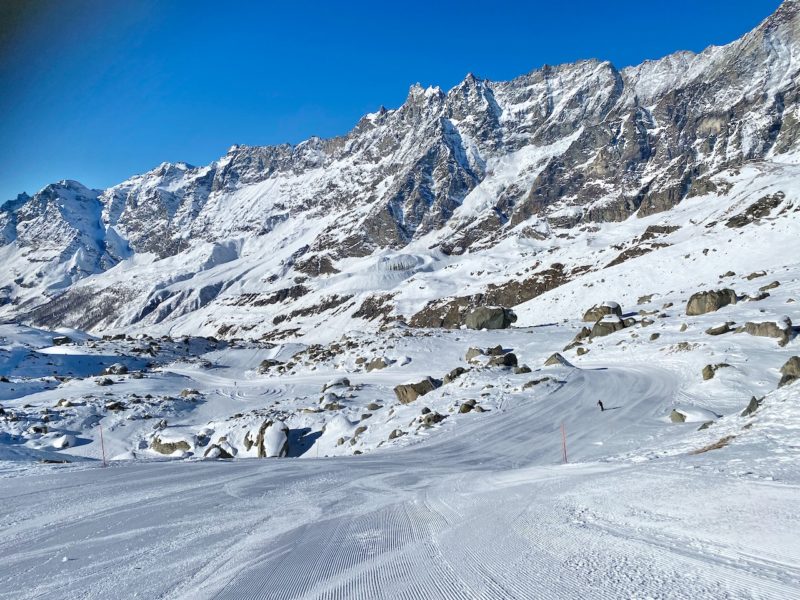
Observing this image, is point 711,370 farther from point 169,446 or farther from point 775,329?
point 169,446

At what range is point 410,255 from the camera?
194875mm

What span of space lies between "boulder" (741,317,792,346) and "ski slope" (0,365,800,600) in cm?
1904

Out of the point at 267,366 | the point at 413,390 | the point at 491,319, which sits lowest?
the point at 413,390

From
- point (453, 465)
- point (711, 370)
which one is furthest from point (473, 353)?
point (453, 465)

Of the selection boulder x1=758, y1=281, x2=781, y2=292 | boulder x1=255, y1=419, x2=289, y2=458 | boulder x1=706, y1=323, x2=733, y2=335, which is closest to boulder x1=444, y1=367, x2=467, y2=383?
boulder x1=255, y1=419, x2=289, y2=458

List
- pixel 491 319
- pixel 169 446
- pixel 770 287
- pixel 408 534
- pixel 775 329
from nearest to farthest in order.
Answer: pixel 408 534 < pixel 775 329 < pixel 169 446 < pixel 770 287 < pixel 491 319

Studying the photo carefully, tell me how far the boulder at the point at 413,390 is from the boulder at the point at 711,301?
19.8 metres

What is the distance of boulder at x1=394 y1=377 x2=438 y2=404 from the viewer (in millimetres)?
27702

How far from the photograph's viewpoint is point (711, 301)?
32.8 metres

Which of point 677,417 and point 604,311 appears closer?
point 677,417

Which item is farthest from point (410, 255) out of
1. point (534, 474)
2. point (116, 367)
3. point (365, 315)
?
point (534, 474)

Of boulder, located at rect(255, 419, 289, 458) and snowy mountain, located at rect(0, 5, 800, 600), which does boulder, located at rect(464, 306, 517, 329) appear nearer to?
snowy mountain, located at rect(0, 5, 800, 600)

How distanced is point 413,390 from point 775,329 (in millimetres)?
18670

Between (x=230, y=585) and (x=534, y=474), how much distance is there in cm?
649
